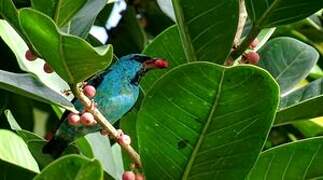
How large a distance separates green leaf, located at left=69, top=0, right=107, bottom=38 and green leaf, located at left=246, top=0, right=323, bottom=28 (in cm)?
32

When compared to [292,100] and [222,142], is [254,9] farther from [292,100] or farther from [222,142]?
[292,100]

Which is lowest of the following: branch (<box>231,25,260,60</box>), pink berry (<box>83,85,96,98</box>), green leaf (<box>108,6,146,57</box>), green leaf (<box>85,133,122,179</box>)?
green leaf (<box>108,6,146,57</box>)

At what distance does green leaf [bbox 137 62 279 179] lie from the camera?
1.32m

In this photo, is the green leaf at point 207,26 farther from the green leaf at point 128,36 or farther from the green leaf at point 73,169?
the green leaf at point 128,36

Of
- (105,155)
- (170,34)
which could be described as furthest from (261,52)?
(105,155)

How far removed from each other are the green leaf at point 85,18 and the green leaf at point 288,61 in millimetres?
650

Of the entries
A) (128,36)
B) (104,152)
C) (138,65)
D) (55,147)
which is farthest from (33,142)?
(128,36)

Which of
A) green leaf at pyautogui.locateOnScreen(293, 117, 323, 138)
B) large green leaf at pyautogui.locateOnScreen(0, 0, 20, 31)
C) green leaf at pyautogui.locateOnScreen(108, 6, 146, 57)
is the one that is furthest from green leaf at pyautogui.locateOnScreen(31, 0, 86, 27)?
green leaf at pyautogui.locateOnScreen(108, 6, 146, 57)

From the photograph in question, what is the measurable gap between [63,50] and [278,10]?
47cm

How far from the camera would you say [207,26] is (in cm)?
148

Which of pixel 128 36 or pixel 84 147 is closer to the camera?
pixel 84 147

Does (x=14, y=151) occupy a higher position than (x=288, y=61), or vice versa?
(x=14, y=151)

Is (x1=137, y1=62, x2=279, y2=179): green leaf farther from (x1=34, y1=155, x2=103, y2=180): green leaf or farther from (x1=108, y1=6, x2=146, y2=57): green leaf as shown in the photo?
(x1=108, y1=6, x2=146, y2=57): green leaf

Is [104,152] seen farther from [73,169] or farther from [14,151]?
[73,169]
